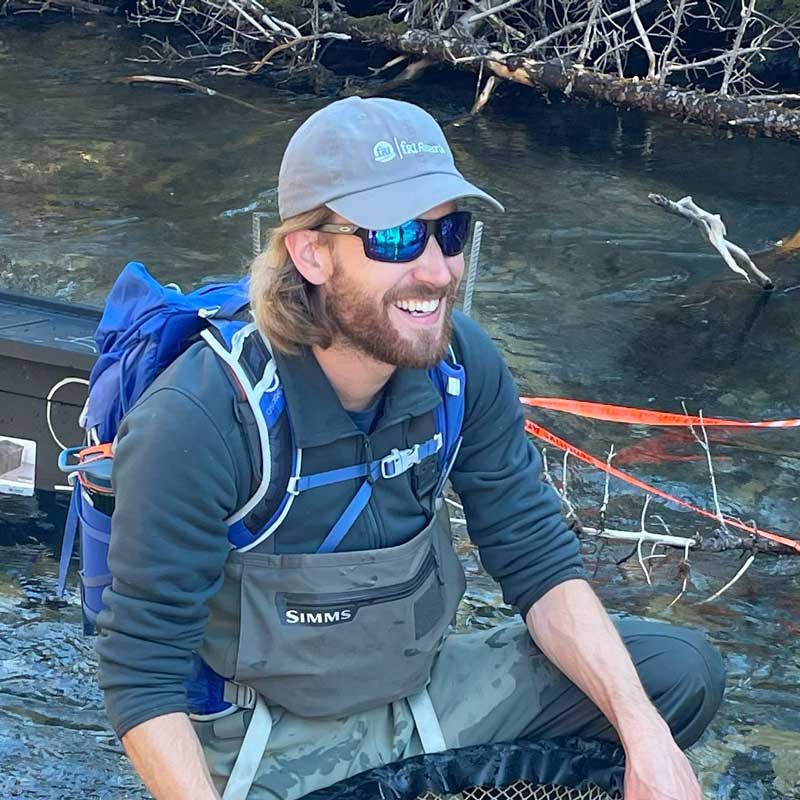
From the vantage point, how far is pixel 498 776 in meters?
2.51

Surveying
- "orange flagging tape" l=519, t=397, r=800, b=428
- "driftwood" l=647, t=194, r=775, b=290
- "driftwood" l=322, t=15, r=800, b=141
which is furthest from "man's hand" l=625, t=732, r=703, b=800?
"driftwood" l=322, t=15, r=800, b=141

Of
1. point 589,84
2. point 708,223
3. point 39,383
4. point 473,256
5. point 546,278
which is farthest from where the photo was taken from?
point 589,84

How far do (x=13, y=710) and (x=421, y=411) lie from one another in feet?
5.62

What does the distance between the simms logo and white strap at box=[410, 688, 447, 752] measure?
1.13 ft

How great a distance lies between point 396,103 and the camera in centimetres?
246

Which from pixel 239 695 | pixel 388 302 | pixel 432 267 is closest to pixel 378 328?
pixel 388 302

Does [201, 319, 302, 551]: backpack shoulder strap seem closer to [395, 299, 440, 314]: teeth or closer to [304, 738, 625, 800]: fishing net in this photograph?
[395, 299, 440, 314]: teeth

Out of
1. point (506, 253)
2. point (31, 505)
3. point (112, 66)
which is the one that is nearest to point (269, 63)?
point (112, 66)

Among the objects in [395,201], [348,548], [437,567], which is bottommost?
[437,567]

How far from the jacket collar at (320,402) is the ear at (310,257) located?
0.16 metres

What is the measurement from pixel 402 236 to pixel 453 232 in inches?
5.3

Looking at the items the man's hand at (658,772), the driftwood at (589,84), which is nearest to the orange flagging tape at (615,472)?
the man's hand at (658,772)

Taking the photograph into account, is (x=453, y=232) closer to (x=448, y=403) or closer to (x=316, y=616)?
(x=448, y=403)

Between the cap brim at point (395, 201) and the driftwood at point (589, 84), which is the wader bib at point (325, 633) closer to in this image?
the cap brim at point (395, 201)
